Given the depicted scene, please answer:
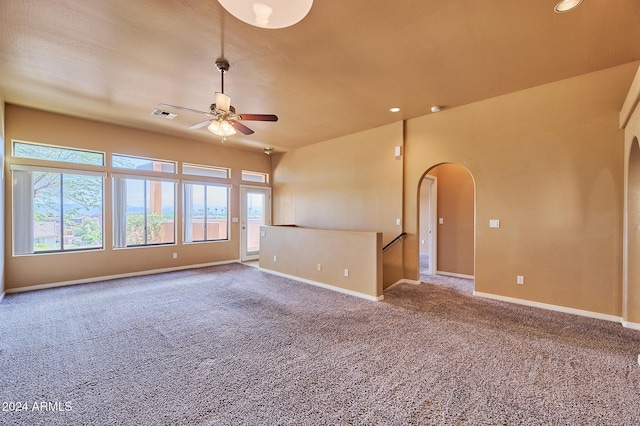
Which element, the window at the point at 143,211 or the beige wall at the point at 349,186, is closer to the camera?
the beige wall at the point at 349,186

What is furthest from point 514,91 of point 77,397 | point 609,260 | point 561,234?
point 77,397

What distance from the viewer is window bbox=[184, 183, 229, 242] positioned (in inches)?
269

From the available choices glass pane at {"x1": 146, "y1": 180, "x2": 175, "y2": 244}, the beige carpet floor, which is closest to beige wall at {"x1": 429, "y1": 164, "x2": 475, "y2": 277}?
the beige carpet floor

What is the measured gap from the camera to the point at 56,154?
5.13 metres

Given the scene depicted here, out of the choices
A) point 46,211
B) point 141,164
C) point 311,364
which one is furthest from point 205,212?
point 311,364

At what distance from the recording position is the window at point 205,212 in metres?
6.84

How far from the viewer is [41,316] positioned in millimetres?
3625

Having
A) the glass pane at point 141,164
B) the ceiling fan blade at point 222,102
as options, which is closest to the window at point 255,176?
the glass pane at point 141,164

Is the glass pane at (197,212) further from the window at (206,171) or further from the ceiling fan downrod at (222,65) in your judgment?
the ceiling fan downrod at (222,65)

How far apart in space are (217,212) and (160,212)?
1379mm

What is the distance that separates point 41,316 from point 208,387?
10.3 ft

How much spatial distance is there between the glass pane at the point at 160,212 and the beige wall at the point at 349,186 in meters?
2.92

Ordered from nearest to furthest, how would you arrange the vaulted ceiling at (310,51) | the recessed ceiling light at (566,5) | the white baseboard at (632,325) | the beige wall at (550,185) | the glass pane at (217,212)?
1. the recessed ceiling light at (566,5)
2. the vaulted ceiling at (310,51)
3. the white baseboard at (632,325)
4. the beige wall at (550,185)
5. the glass pane at (217,212)

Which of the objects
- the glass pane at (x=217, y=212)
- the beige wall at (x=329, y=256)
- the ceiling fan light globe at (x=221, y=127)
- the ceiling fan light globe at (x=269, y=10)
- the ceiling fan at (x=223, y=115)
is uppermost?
the ceiling fan light globe at (x=269, y=10)
